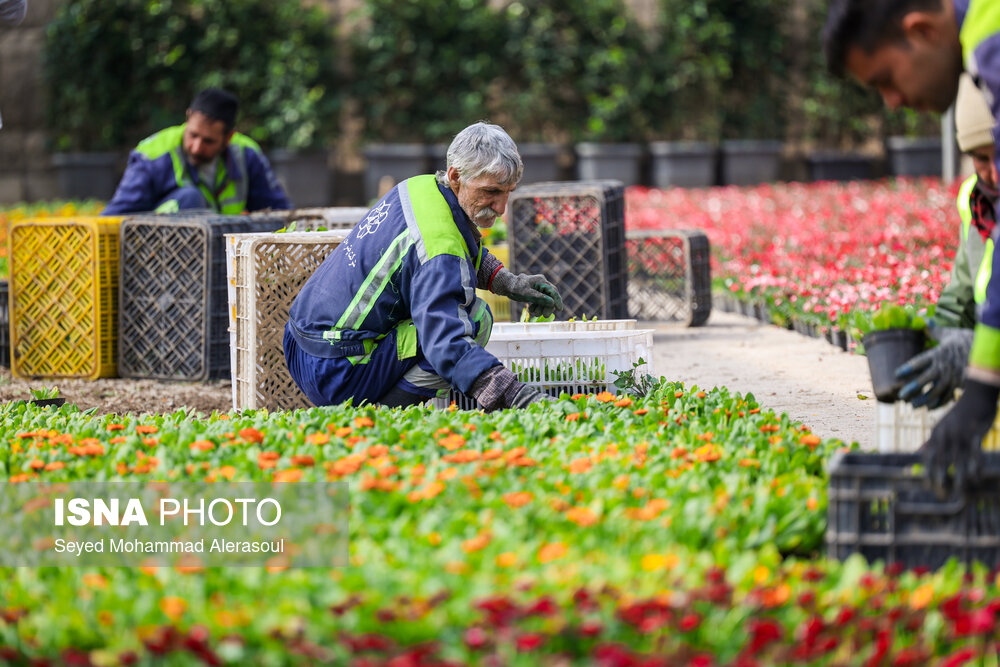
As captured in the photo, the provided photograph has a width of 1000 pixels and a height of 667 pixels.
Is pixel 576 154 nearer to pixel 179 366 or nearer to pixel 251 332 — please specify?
pixel 179 366

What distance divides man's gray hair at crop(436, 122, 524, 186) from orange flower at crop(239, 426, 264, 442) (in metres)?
1.06

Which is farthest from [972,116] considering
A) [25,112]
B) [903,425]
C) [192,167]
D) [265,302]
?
[25,112]

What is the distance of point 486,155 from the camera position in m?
3.80

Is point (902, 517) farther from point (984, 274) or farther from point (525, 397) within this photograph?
point (525, 397)

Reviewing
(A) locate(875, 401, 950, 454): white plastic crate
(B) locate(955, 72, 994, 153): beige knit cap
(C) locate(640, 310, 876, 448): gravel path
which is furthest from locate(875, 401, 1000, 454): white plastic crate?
(C) locate(640, 310, 876, 448): gravel path

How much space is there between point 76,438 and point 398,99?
1233 cm

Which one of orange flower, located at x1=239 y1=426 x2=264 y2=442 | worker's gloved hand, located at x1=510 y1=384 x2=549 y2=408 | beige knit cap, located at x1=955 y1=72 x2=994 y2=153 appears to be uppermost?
beige knit cap, located at x1=955 y1=72 x2=994 y2=153

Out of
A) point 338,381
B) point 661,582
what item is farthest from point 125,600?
point 338,381

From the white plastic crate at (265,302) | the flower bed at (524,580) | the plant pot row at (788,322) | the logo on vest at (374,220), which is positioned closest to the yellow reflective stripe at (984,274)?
the flower bed at (524,580)

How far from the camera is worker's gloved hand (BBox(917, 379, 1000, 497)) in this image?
7.96 feet

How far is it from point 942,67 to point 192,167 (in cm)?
478

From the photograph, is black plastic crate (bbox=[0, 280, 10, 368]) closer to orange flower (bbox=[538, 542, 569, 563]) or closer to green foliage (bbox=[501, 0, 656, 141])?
orange flower (bbox=[538, 542, 569, 563])

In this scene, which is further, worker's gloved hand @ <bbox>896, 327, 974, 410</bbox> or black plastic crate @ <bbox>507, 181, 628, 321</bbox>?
black plastic crate @ <bbox>507, 181, 628, 321</bbox>

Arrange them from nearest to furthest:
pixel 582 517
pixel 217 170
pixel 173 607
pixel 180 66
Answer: pixel 173 607
pixel 582 517
pixel 217 170
pixel 180 66
